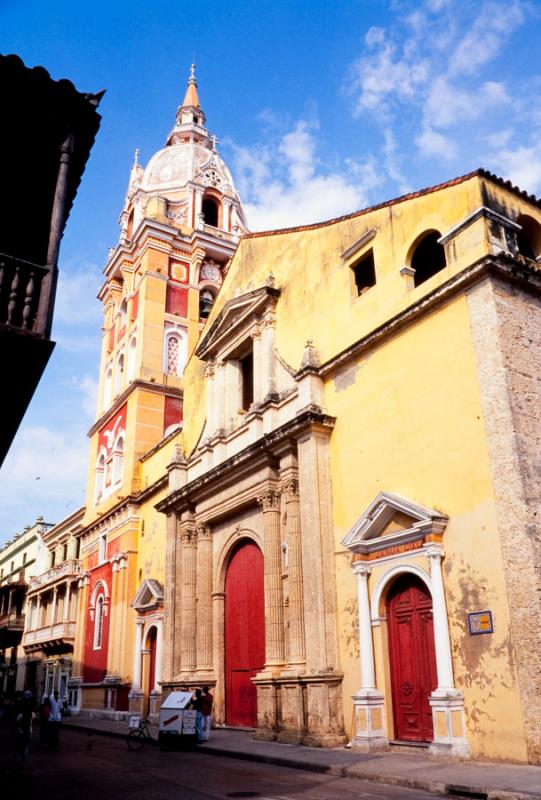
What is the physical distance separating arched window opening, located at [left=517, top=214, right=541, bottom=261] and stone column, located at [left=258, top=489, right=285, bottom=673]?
24.2 feet

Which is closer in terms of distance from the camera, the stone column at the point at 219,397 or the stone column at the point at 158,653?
the stone column at the point at 219,397

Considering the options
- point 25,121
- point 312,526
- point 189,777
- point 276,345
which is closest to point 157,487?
point 276,345

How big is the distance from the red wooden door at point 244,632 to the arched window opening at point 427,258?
7545mm

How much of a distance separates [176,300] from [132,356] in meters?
3.03

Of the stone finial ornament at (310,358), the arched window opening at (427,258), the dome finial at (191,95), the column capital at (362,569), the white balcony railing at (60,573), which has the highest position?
the dome finial at (191,95)

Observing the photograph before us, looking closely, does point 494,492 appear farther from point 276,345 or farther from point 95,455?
point 95,455

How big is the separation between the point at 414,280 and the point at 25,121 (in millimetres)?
8492

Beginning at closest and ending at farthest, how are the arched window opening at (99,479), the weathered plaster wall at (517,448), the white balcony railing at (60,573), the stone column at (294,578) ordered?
1. the weathered plaster wall at (517,448)
2. the stone column at (294,578)
3. the arched window opening at (99,479)
4. the white balcony railing at (60,573)

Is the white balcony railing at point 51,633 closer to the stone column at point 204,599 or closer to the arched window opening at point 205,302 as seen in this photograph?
the arched window opening at point 205,302

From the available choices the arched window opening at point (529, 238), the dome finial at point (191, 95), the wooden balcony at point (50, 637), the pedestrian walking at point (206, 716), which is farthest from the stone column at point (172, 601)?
the dome finial at point (191, 95)

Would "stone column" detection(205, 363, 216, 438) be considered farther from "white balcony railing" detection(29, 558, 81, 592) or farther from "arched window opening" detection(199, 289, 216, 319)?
"white balcony railing" detection(29, 558, 81, 592)

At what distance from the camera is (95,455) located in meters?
30.8

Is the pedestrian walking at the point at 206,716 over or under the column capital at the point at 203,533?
under

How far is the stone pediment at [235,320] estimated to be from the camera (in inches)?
716
